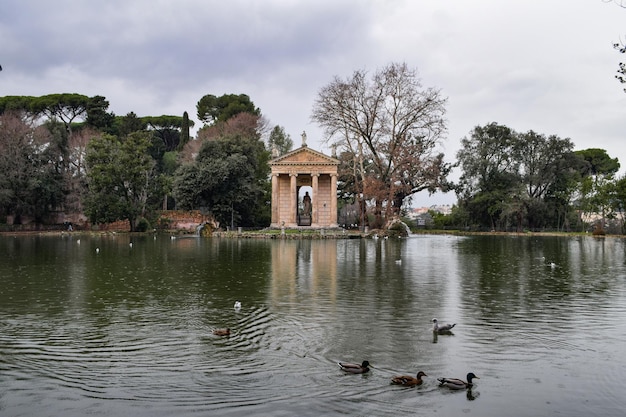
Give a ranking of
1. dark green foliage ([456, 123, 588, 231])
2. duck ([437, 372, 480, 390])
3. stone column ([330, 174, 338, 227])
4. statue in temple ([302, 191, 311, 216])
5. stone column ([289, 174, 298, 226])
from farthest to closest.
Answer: dark green foliage ([456, 123, 588, 231]), statue in temple ([302, 191, 311, 216]), stone column ([330, 174, 338, 227]), stone column ([289, 174, 298, 226]), duck ([437, 372, 480, 390])

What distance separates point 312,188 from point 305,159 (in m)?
3.66

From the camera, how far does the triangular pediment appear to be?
65.4m

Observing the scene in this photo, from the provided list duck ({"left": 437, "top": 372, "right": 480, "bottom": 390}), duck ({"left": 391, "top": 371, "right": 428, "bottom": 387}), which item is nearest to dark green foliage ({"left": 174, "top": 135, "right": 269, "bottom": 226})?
duck ({"left": 391, "top": 371, "right": 428, "bottom": 387})

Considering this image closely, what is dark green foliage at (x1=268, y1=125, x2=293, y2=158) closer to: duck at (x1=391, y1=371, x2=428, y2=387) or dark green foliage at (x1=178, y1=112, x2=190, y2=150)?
dark green foliage at (x1=178, y1=112, x2=190, y2=150)

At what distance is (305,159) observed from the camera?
216ft

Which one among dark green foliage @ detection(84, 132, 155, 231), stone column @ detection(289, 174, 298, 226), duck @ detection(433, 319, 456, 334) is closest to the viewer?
duck @ detection(433, 319, 456, 334)

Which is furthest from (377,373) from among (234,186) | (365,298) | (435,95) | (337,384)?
(234,186)

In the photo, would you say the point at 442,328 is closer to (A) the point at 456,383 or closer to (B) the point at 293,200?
(A) the point at 456,383

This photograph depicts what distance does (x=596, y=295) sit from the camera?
17.7 metres

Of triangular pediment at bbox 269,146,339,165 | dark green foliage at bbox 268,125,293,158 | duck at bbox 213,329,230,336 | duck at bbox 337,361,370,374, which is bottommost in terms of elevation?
duck at bbox 337,361,370,374

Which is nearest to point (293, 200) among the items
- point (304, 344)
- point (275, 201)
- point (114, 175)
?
point (275, 201)

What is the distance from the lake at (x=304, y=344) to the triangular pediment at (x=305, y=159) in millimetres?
43779

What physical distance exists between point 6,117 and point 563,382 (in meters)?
74.4

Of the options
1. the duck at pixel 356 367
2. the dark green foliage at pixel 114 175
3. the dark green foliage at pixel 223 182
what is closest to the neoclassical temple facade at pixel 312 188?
the dark green foliage at pixel 223 182
